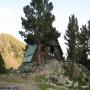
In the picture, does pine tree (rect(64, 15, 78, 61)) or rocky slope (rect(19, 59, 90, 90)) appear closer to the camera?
rocky slope (rect(19, 59, 90, 90))

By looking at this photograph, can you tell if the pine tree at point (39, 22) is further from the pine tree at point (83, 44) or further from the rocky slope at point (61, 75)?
the pine tree at point (83, 44)

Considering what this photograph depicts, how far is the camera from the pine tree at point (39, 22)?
81188 mm

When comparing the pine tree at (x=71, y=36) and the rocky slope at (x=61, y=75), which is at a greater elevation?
the pine tree at (x=71, y=36)

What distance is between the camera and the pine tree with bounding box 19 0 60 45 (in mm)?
81188

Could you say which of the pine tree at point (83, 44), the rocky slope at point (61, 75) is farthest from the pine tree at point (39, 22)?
the pine tree at point (83, 44)

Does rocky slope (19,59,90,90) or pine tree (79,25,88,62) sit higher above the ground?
pine tree (79,25,88,62)

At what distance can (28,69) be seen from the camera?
3078 inches

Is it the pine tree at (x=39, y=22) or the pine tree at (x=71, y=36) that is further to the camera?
the pine tree at (x=71, y=36)

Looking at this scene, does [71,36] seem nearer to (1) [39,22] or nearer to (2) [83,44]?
(2) [83,44]

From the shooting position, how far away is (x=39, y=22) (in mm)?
81125

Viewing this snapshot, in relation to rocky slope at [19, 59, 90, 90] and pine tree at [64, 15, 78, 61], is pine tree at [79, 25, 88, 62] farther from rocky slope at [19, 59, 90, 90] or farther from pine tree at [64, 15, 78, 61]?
rocky slope at [19, 59, 90, 90]

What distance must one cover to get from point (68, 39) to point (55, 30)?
1183cm

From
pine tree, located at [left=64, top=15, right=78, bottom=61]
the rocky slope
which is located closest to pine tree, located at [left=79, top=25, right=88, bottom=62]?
pine tree, located at [left=64, top=15, right=78, bottom=61]

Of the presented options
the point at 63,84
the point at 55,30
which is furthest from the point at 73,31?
the point at 63,84
